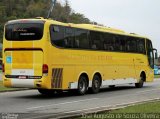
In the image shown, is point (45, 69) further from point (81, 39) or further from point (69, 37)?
point (81, 39)

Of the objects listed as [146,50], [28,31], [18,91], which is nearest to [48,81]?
[28,31]

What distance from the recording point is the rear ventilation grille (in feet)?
72.6

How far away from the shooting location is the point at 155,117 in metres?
13.0

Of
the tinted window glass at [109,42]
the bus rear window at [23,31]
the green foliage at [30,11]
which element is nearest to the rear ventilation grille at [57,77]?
the bus rear window at [23,31]

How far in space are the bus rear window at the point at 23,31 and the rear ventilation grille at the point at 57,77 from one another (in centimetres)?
174

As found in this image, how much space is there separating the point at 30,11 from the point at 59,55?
100715 mm

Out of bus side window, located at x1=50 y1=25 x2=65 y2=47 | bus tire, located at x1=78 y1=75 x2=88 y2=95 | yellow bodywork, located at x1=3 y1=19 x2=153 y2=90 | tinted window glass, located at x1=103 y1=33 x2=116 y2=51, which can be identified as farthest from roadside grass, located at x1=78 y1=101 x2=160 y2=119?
tinted window glass, located at x1=103 y1=33 x2=116 y2=51

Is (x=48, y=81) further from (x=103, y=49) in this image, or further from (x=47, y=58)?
(x=103, y=49)

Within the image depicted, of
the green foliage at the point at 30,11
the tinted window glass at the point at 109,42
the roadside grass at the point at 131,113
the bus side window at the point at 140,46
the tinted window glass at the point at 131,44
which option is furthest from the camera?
the green foliage at the point at 30,11

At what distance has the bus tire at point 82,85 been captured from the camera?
79.9 ft

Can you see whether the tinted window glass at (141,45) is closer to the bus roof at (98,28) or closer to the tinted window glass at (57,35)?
the bus roof at (98,28)

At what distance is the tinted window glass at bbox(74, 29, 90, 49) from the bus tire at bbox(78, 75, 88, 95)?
1577 mm

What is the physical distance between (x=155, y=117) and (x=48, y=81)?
30.6ft

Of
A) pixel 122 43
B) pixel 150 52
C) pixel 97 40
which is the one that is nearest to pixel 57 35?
pixel 97 40
